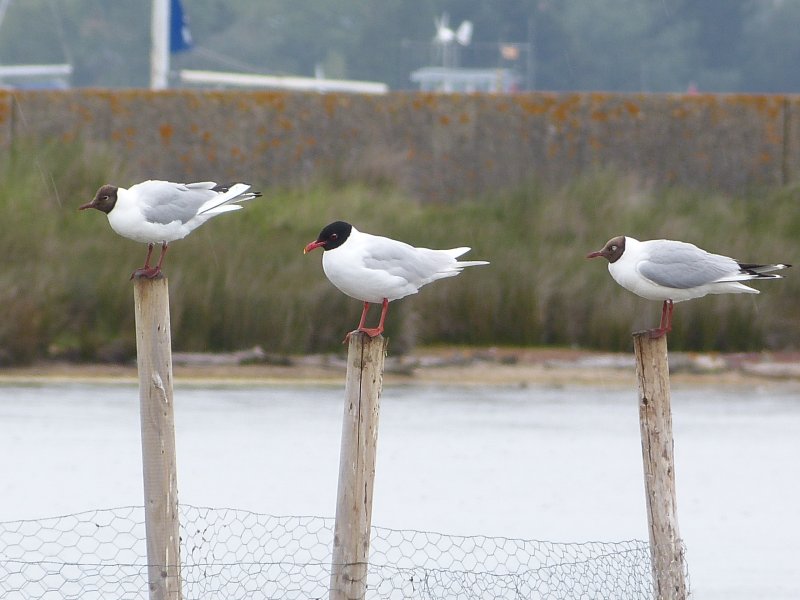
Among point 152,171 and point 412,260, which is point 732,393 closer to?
point 152,171

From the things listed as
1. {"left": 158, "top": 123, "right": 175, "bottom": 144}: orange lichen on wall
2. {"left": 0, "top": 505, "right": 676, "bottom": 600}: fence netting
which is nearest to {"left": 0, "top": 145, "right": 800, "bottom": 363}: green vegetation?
{"left": 158, "top": 123, "right": 175, "bottom": 144}: orange lichen on wall

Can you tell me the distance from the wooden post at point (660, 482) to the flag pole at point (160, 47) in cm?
1686

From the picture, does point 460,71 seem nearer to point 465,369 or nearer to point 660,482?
point 465,369

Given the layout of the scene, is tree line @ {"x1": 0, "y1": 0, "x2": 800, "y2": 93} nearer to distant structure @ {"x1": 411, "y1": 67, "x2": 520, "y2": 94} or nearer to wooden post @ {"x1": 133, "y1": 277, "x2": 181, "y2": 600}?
distant structure @ {"x1": 411, "y1": 67, "x2": 520, "y2": 94}

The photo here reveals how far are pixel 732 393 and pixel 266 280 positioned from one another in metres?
3.40

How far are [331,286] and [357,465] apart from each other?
278 inches

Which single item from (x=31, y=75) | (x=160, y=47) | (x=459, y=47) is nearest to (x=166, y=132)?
(x=160, y=47)

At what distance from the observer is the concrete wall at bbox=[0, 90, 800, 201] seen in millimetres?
15531

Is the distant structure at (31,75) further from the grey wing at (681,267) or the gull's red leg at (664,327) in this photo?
the grey wing at (681,267)

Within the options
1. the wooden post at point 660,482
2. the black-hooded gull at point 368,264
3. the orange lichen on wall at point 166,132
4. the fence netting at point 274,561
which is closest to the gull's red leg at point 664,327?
the wooden post at point 660,482

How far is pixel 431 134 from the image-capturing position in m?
15.8

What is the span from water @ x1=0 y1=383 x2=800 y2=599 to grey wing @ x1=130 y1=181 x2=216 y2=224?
2944 mm

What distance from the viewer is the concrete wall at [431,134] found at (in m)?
15.5

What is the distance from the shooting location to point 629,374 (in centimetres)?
1267
